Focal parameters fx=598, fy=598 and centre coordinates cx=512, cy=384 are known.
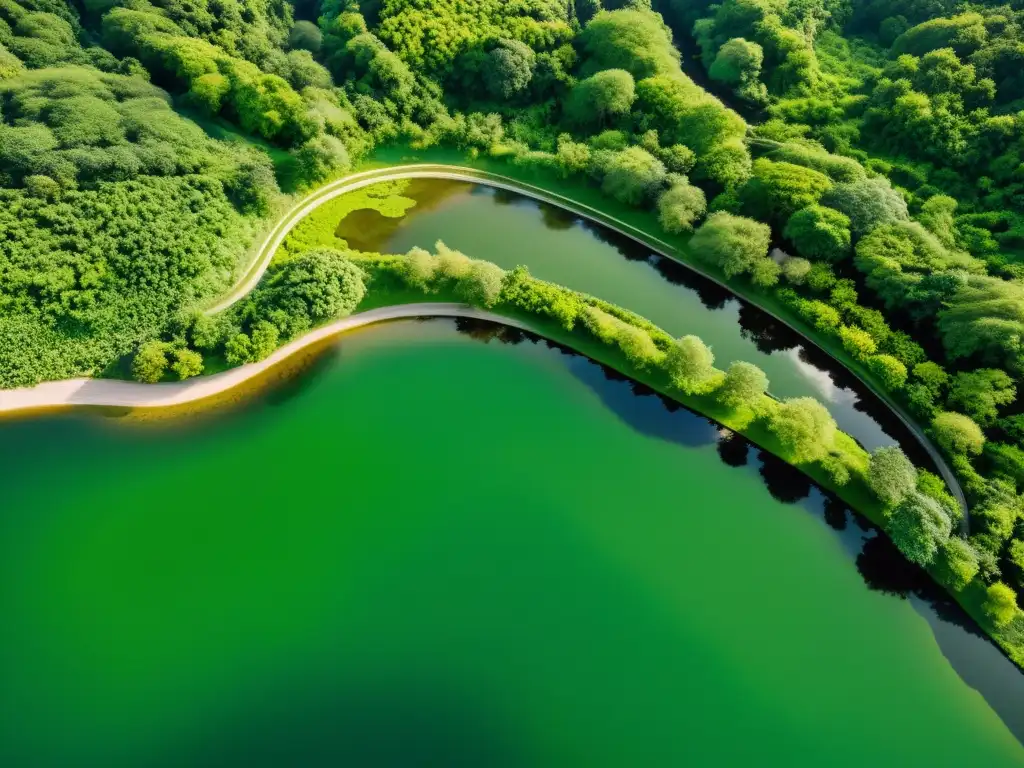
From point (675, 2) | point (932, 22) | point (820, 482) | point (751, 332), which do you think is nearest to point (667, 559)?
point (820, 482)

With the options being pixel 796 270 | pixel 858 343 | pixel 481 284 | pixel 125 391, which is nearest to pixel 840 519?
pixel 858 343

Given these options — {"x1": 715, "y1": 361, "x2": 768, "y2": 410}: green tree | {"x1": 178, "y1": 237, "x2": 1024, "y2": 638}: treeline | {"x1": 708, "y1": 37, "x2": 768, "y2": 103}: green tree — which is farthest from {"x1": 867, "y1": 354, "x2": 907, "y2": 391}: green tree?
{"x1": 708, "y1": 37, "x2": 768, "y2": 103}: green tree

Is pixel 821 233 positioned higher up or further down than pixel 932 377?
higher up

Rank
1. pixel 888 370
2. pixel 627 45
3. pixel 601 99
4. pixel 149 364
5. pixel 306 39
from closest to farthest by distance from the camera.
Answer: pixel 149 364 → pixel 888 370 → pixel 601 99 → pixel 627 45 → pixel 306 39

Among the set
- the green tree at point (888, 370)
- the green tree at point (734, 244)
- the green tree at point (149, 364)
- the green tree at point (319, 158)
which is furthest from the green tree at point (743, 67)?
the green tree at point (149, 364)

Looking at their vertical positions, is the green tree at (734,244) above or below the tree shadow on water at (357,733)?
above

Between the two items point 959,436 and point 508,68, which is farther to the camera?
point 508,68

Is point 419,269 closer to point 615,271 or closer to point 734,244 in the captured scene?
point 615,271

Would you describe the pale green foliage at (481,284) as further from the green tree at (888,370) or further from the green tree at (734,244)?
the green tree at (888,370)
